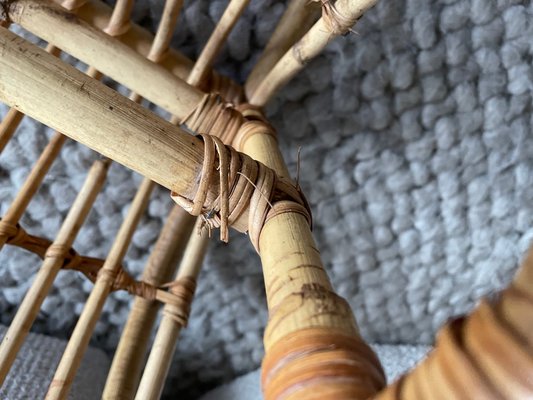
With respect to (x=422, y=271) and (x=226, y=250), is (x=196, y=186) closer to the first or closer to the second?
(x=226, y=250)

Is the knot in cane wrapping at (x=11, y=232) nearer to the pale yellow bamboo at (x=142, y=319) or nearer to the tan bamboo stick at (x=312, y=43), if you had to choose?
the pale yellow bamboo at (x=142, y=319)

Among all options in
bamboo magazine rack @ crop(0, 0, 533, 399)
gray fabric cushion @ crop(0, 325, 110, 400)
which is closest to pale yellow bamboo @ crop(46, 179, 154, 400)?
bamboo magazine rack @ crop(0, 0, 533, 399)

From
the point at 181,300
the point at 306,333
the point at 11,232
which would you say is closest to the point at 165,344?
the point at 181,300

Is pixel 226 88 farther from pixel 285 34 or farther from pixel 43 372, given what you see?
pixel 43 372

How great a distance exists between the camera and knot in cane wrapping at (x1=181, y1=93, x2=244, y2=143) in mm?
538

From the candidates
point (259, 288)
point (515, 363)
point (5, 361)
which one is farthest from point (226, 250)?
point (515, 363)

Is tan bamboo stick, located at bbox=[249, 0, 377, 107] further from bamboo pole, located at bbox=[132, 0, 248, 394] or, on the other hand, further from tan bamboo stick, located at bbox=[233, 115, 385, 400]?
tan bamboo stick, located at bbox=[233, 115, 385, 400]

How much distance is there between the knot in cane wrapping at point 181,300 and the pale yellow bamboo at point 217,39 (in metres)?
0.21

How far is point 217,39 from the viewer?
58 cm

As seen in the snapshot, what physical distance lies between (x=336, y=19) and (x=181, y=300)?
31cm

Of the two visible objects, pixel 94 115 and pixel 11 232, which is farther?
pixel 11 232

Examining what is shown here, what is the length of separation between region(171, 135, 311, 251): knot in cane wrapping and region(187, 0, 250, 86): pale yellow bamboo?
233mm

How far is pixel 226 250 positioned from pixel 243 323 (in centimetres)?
13

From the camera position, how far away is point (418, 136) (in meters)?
0.74
